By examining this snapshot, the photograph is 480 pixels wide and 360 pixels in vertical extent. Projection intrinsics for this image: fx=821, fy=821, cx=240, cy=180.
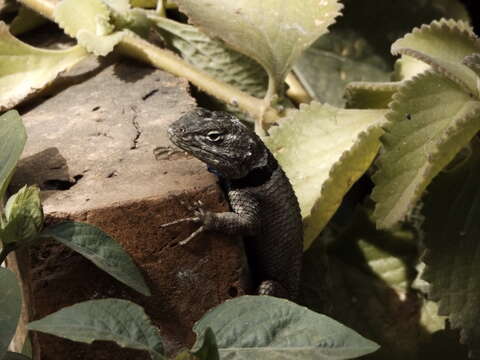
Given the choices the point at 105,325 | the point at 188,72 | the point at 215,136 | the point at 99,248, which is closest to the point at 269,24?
the point at 188,72

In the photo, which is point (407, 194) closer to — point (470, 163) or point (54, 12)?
point (470, 163)

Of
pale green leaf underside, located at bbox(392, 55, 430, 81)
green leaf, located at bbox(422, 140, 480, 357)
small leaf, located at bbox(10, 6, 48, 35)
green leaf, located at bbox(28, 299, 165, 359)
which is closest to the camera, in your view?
green leaf, located at bbox(28, 299, 165, 359)

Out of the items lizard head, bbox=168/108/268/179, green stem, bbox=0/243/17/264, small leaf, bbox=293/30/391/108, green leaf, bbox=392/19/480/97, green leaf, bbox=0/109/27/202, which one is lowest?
small leaf, bbox=293/30/391/108

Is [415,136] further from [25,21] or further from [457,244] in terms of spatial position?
[25,21]

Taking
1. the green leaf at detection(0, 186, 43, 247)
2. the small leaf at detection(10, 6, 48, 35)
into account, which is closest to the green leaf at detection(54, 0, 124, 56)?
the small leaf at detection(10, 6, 48, 35)

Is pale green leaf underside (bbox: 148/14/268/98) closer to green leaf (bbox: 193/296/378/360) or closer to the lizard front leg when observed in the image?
the lizard front leg
